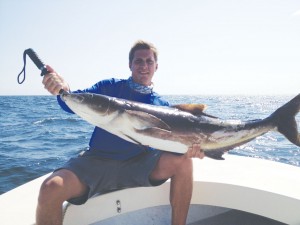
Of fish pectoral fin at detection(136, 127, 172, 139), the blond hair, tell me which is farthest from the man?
the blond hair

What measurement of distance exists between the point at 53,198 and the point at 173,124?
A: 4.35ft

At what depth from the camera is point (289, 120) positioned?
10.2 ft

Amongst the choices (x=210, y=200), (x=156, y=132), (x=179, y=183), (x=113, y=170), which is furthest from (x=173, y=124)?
(x=210, y=200)

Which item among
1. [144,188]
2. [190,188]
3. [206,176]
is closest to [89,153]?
[144,188]

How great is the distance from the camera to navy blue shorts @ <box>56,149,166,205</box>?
3.04 metres

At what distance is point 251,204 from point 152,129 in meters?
1.41

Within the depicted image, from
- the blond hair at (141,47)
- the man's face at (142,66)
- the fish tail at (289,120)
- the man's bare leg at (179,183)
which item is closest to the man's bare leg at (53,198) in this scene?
the man's bare leg at (179,183)

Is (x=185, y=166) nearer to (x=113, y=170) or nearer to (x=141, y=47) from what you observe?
(x=113, y=170)

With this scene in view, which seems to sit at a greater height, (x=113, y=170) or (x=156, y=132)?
(x=156, y=132)

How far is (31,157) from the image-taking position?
9164 mm

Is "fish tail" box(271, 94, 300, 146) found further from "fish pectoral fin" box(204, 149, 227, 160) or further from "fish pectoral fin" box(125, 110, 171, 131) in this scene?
"fish pectoral fin" box(125, 110, 171, 131)

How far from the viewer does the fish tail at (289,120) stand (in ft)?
10.0

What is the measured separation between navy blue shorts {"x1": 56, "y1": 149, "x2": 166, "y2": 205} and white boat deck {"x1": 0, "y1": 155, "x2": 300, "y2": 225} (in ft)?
0.30

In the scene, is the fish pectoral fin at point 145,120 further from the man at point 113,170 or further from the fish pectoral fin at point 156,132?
the man at point 113,170
